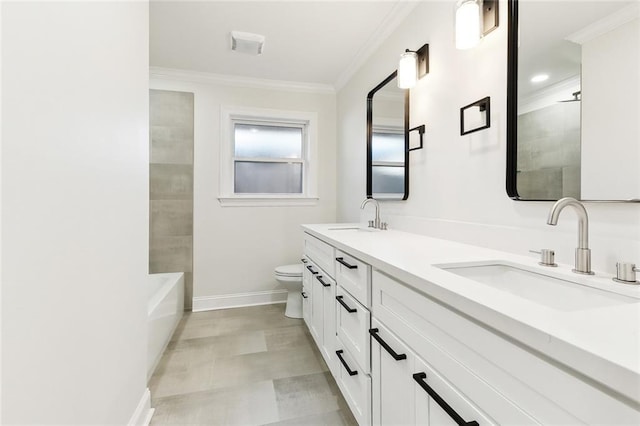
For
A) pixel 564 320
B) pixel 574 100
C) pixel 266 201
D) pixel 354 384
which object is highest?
pixel 574 100

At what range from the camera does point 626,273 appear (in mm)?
750

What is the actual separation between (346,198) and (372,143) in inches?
29.7

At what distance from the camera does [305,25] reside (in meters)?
2.07

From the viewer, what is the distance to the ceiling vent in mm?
2154

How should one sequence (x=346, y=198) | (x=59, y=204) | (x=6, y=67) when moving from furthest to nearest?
(x=346, y=198) → (x=59, y=204) → (x=6, y=67)

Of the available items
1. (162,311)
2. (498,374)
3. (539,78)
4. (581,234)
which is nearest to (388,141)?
(539,78)

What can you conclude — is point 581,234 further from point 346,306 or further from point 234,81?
point 234,81

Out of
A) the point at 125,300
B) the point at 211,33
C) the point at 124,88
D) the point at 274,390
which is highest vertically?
the point at 211,33

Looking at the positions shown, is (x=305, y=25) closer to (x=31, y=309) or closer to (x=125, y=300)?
(x=125, y=300)

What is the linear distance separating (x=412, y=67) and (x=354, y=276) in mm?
1315

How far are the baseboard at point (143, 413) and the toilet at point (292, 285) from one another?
51.6 inches

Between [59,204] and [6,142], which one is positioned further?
[59,204]

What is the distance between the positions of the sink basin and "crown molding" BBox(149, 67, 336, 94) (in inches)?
107

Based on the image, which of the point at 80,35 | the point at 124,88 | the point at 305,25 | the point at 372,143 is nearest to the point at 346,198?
the point at 372,143
